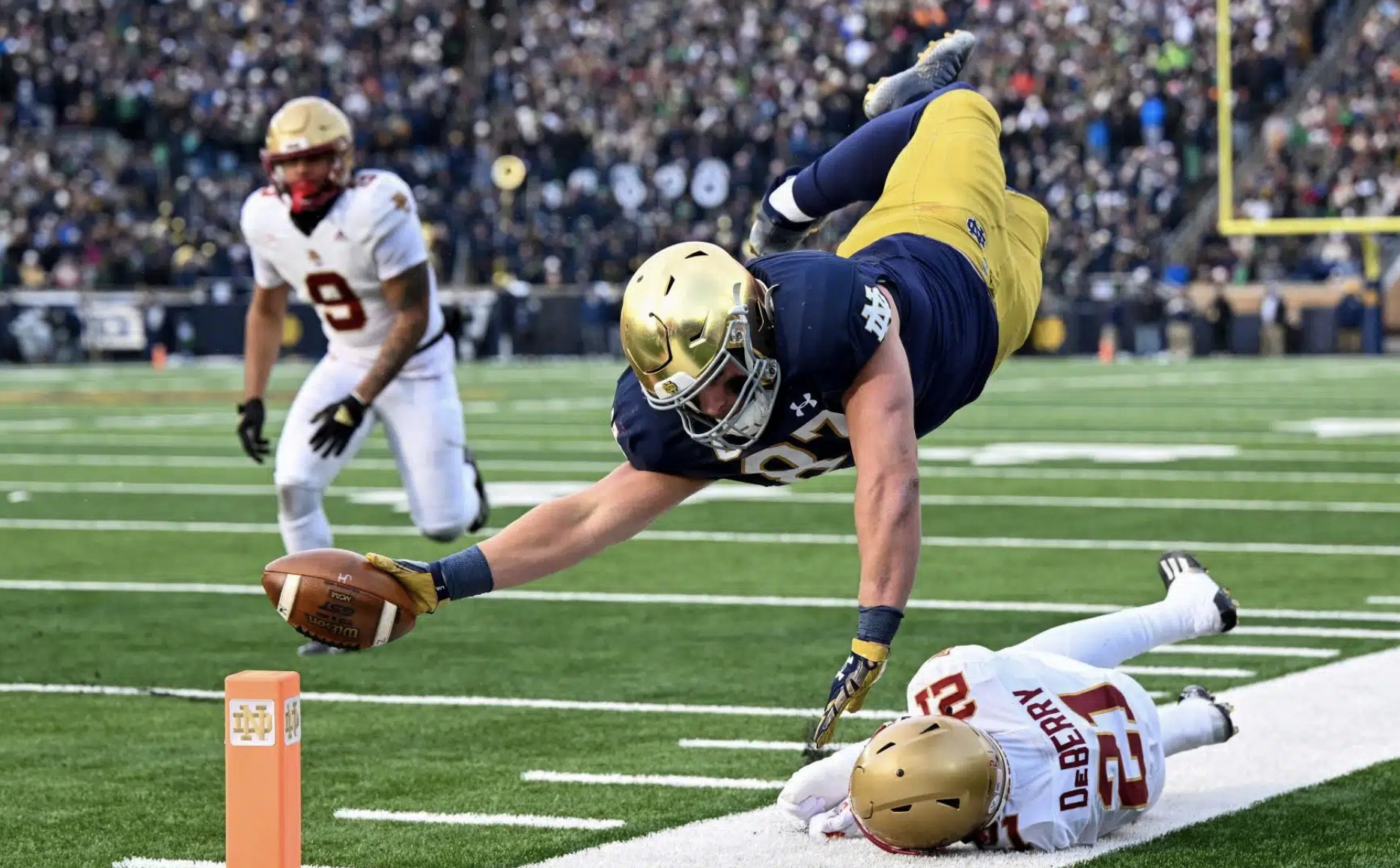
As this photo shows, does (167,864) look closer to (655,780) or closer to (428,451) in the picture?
(655,780)

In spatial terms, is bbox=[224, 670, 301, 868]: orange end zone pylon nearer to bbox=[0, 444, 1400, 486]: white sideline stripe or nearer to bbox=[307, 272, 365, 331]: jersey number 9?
bbox=[307, 272, 365, 331]: jersey number 9

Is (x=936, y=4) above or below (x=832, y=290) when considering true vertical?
above

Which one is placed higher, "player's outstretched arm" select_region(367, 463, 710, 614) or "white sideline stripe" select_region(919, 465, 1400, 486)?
"player's outstretched arm" select_region(367, 463, 710, 614)

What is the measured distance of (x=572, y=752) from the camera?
17.0ft

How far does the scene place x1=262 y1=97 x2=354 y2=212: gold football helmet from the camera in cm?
721

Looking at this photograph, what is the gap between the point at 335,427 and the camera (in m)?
7.19

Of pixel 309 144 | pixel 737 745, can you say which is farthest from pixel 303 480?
pixel 737 745

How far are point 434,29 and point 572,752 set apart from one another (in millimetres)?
30070

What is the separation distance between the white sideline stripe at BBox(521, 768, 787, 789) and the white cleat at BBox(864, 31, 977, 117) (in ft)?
6.48

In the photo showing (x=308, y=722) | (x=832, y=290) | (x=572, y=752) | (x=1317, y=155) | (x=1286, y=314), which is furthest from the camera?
(x=1286, y=314)

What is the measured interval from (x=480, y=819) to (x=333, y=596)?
2.24ft

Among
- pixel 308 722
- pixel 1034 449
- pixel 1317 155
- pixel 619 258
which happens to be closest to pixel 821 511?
pixel 1034 449

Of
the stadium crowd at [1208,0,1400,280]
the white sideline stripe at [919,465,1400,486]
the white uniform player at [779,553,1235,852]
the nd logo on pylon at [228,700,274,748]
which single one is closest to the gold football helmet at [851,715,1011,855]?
the white uniform player at [779,553,1235,852]

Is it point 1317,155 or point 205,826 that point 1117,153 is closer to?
point 1317,155
